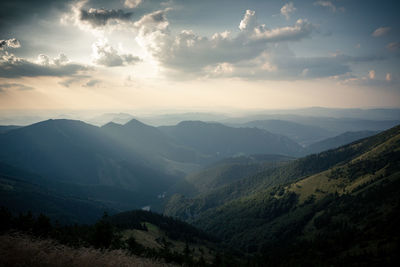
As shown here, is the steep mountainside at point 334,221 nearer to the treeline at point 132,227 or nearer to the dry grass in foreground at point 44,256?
the treeline at point 132,227

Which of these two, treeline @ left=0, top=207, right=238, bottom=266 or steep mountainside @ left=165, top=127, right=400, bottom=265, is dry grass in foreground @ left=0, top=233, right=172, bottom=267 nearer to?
treeline @ left=0, top=207, right=238, bottom=266

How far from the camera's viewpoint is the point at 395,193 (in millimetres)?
107000

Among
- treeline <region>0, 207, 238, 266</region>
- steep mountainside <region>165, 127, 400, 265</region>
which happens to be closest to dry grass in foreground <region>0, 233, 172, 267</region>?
treeline <region>0, 207, 238, 266</region>

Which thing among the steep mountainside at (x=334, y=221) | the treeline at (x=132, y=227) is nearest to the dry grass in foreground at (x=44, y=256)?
the treeline at (x=132, y=227)

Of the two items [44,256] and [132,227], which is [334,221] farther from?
[44,256]

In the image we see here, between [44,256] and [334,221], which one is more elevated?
[44,256]

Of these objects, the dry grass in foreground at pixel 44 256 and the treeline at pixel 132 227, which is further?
the treeline at pixel 132 227

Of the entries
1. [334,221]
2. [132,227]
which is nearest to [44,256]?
[132,227]

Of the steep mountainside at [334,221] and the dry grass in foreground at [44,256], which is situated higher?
the dry grass in foreground at [44,256]

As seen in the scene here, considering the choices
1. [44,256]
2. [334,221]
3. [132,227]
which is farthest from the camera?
[334,221]

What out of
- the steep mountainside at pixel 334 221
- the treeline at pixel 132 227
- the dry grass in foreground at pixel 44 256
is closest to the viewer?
the dry grass in foreground at pixel 44 256

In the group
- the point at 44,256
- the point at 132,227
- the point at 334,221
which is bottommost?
the point at 334,221

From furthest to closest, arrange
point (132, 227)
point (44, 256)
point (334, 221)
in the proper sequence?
point (334, 221), point (132, 227), point (44, 256)

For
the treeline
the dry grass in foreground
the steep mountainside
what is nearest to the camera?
the dry grass in foreground
